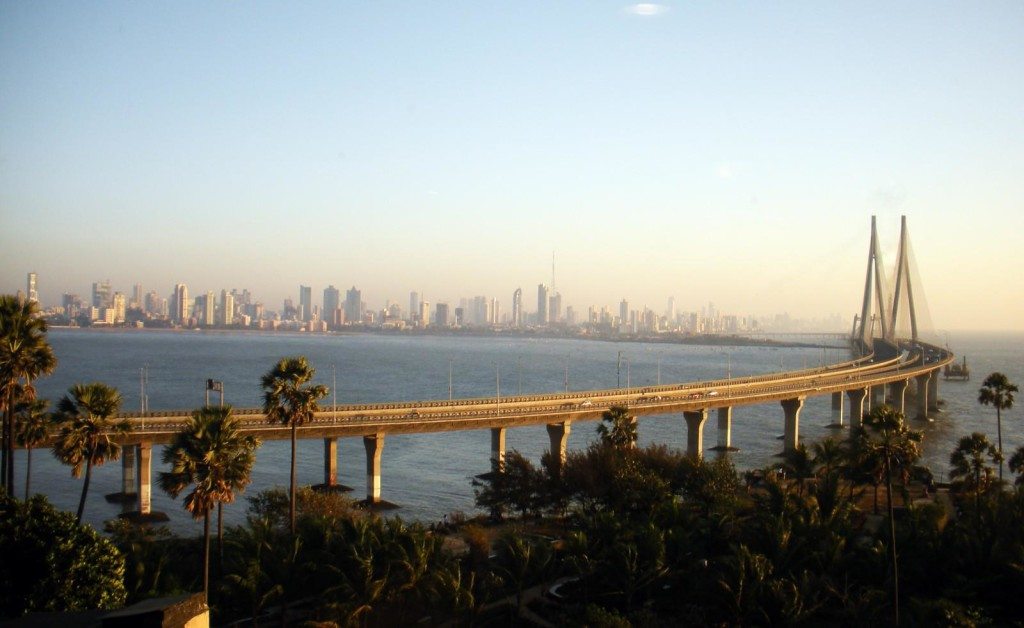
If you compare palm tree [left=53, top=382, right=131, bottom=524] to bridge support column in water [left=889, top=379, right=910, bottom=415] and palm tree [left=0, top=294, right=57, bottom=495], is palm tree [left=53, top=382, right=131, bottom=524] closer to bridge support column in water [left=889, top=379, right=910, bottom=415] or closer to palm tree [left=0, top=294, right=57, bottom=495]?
palm tree [left=0, top=294, right=57, bottom=495]

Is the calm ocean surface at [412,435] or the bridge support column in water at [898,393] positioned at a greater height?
the bridge support column in water at [898,393]

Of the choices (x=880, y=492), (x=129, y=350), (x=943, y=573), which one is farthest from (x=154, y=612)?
(x=129, y=350)

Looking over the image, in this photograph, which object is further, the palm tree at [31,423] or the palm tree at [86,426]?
the palm tree at [31,423]

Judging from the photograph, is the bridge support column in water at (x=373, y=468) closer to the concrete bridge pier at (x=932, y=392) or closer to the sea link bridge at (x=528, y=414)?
the sea link bridge at (x=528, y=414)

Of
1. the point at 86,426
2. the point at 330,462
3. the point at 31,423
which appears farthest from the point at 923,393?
the point at 86,426

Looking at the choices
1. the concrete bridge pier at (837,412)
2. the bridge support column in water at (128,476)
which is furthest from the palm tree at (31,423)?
the concrete bridge pier at (837,412)

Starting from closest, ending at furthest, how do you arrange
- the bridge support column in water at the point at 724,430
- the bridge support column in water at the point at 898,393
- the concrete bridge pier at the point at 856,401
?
the bridge support column in water at the point at 724,430, the concrete bridge pier at the point at 856,401, the bridge support column in water at the point at 898,393

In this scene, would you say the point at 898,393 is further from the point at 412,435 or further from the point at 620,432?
the point at 620,432
